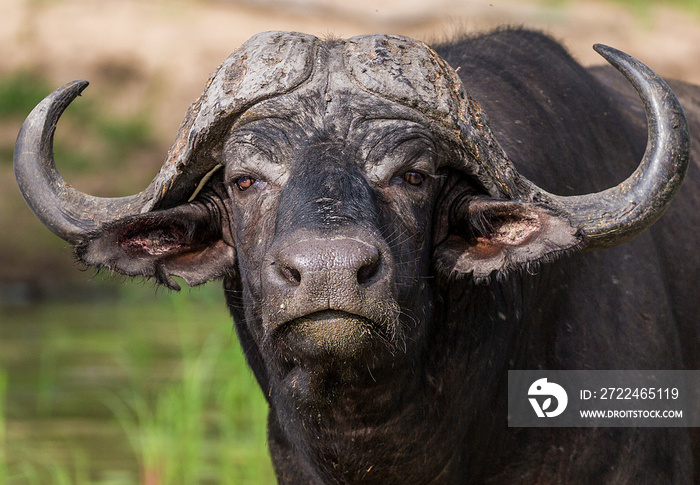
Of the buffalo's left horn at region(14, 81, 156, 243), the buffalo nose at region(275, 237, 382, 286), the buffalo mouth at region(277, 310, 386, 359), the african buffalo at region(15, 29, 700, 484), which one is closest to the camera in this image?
the buffalo nose at region(275, 237, 382, 286)

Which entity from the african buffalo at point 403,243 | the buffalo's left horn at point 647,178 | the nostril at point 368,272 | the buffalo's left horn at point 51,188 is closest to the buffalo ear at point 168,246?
the african buffalo at point 403,243

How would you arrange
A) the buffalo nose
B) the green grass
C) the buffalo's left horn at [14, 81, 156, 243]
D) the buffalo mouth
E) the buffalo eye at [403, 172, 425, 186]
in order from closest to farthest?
1. the buffalo nose
2. the buffalo mouth
3. the buffalo eye at [403, 172, 425, 186]
4. the buffalo's left horn at [14, 81, 156, 243]
5. the green grass

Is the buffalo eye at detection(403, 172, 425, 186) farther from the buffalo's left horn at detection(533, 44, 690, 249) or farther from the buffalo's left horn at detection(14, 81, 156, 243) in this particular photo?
the buffalo's left horn at detection(14, 81, 156, 243)

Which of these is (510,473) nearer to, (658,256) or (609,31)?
(658,256)

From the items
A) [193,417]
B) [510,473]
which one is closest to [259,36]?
[510,473]

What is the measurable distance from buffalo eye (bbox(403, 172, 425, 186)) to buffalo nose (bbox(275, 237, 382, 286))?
61cm

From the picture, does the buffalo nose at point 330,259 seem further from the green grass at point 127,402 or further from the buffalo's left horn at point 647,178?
the green grass at point 127,402

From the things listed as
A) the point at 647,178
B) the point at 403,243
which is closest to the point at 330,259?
the point at 403,243

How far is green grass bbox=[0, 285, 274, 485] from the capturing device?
21.1 ft

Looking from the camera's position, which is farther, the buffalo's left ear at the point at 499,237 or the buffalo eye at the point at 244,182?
the buffalo eye at the point at 244,182

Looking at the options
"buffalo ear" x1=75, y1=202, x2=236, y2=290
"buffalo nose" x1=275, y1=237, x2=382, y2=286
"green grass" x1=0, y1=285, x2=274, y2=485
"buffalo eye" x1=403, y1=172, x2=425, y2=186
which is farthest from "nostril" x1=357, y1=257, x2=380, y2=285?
"green grass" x1=0, y1=285, x2=274, y2=485

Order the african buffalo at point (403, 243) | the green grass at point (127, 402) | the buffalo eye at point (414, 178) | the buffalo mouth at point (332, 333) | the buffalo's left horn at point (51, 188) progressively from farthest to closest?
the green grass at point (127, 402), the buffalo's left horn at point (51, 188), the buffalo eye at point (414, 178), the african buffalo at point (403, 243), the buffalo mouth at point (332, 333)

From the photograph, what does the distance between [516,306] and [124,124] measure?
12206 mm

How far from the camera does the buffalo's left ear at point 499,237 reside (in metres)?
3.37
